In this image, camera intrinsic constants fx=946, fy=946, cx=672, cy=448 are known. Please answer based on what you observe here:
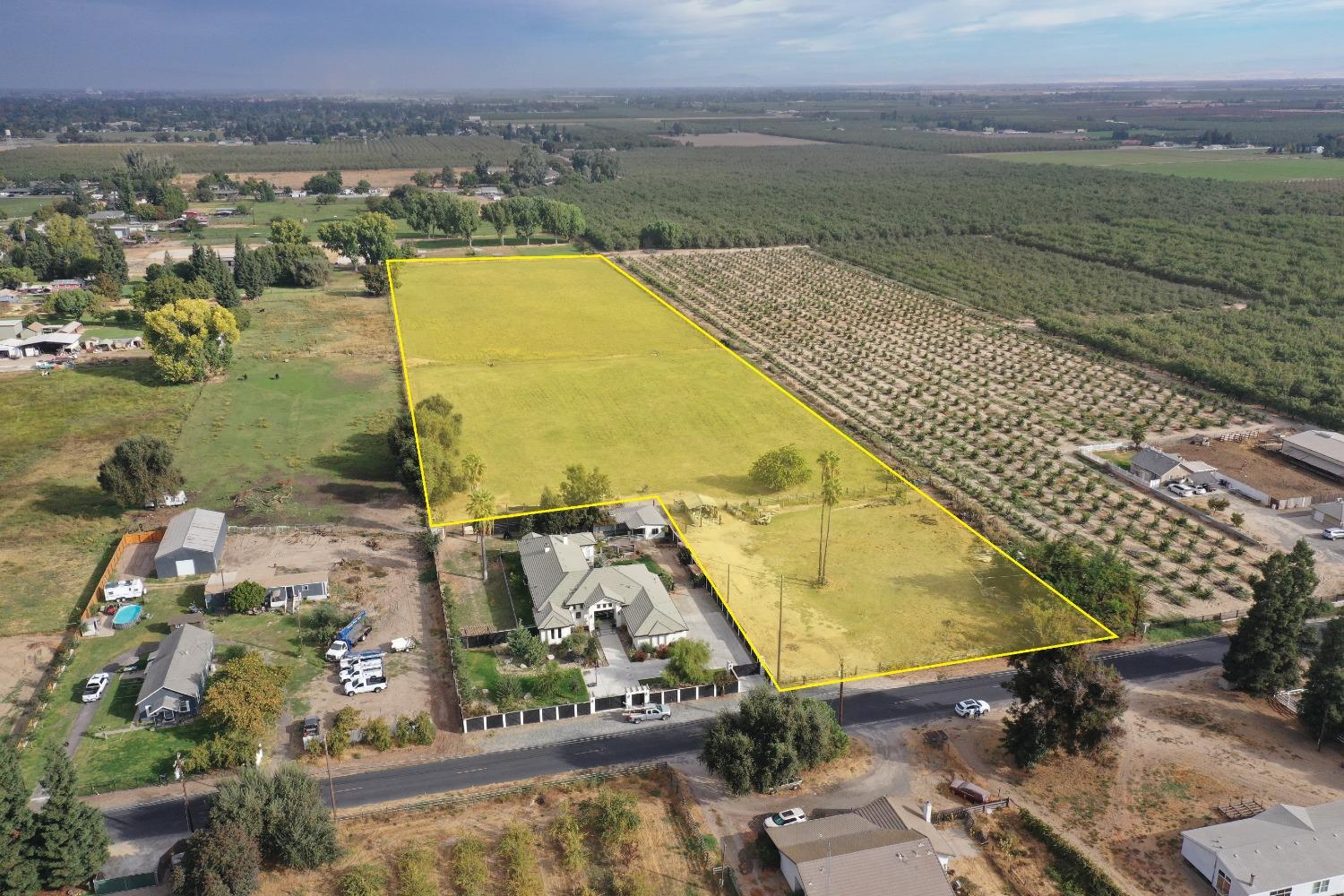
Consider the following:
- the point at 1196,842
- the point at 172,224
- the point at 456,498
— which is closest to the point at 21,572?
the point at 456,498

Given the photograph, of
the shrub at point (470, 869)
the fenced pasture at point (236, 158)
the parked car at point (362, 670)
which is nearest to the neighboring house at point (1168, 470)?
the parked car at point (362, 670)

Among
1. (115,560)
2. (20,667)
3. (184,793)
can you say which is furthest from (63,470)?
(184,793)

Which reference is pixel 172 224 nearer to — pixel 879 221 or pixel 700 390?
pixel 879 221

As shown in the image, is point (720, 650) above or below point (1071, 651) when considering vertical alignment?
below

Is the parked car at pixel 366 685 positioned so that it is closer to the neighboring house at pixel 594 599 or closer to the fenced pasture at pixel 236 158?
the neighboring house at pixel 594 599

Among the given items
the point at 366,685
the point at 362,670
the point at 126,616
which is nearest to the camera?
the point at 366,685

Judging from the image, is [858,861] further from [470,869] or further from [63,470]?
[63,470]
